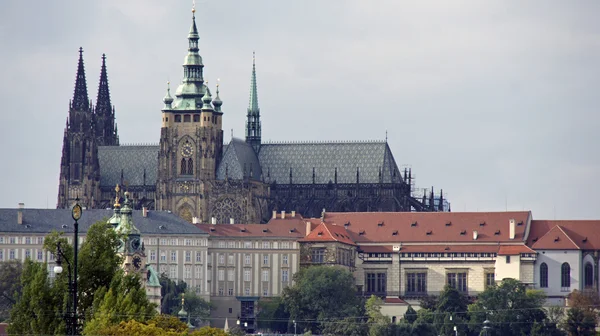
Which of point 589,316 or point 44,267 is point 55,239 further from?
point 589,316

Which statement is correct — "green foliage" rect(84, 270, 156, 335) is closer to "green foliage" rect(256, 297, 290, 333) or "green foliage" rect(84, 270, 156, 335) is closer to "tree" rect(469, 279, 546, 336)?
"tree" rect(469, 279, 546, 336)

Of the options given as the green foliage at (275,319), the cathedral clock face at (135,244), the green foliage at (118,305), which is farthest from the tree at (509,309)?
the green foliage at (118,305)

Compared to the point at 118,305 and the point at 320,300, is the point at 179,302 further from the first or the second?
the point at 118,305

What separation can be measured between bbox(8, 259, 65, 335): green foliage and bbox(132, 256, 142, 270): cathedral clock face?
4728 centimetres

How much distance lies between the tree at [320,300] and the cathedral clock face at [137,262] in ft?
128

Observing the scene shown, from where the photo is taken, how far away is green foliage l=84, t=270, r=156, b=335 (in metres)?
105

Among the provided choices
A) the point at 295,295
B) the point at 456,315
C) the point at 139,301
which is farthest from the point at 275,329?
the point at 139,301

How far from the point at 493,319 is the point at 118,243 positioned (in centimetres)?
8182

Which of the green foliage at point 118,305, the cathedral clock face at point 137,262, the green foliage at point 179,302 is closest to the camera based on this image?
the green foliage at point 118,305

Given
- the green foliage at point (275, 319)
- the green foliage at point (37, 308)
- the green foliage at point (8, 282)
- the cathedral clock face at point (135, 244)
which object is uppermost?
the cathedral clock face at point (135, 244)

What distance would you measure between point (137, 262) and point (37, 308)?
163 ft

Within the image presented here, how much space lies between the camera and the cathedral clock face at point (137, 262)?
153375 millimetres

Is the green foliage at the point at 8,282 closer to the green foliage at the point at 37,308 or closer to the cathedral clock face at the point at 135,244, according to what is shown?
the cathedral clock face at the point at 135,244

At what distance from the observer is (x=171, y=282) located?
196625 millimetres
